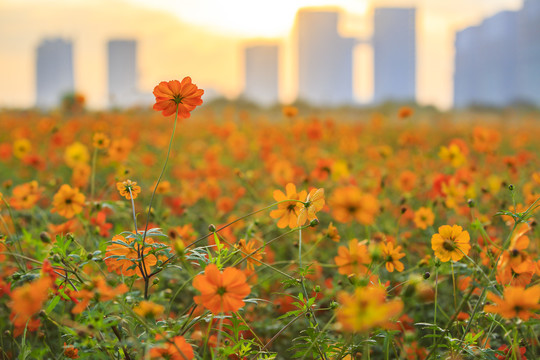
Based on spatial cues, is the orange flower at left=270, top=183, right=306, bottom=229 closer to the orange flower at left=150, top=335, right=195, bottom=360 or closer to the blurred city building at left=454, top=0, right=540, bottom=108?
the orange flower at left=150, top=335, right=195, bottom=360

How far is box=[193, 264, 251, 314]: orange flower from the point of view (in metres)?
0.60

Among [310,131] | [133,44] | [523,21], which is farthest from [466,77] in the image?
[310,131]

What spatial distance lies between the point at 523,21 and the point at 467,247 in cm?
3809

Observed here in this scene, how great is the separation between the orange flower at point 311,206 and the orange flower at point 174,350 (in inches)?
9.7

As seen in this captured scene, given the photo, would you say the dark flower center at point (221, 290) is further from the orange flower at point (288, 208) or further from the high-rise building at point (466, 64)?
the high-rise building at point (466, 64)

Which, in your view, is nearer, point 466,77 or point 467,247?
point 467,247

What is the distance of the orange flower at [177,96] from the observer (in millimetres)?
768

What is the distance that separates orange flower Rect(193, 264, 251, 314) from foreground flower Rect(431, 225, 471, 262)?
13.9 inches

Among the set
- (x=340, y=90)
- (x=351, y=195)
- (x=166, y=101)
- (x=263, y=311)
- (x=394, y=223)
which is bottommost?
(x=263, y=311)

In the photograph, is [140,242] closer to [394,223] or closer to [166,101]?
[166,101]

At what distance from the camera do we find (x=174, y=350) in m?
0.62

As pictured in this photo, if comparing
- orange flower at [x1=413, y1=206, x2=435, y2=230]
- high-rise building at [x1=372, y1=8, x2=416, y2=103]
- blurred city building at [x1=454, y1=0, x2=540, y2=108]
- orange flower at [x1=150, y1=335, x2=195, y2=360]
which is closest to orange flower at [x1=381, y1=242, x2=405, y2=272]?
orange flower at [x1=150, y1=335, x2=195, y2=360]

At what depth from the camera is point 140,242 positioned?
0.72 meters

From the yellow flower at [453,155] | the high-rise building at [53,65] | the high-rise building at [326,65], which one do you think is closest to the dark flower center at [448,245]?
the yellow flower at [453,155]
